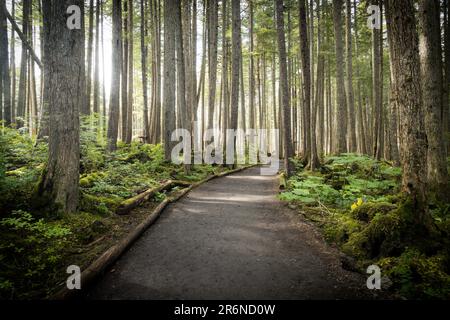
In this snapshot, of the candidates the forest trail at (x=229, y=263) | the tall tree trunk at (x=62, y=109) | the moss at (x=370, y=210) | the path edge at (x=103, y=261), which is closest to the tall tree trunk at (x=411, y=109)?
the moss at (x=370, y=210)

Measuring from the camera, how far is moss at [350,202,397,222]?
201 inches

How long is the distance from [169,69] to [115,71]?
8.94ft

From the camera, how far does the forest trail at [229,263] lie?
3434mm

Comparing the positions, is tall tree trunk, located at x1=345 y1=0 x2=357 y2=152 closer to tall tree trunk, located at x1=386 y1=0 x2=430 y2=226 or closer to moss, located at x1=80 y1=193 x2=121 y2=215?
tall tree trunk, located at x1=386 y1=0 x2=430 y2=226

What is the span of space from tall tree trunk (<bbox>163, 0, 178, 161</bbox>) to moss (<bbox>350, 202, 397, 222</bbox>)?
9.74 metres

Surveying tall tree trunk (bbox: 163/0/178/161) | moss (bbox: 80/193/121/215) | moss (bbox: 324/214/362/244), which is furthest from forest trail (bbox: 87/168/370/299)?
tall tree trunk (bbox: 163/0/178/161)

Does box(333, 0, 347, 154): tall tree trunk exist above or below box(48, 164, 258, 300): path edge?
above

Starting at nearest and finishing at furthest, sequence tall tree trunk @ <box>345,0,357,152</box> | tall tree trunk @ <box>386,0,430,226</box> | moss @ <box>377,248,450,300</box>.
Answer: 1. moss @ <box>377,248,450,300</box>
2. tall tree trunk @ <box>386,0,430,226</box>
3. tall tree trunk @ <box>345,0,357,152</box>

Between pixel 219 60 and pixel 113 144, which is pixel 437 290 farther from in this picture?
pixel 219 60

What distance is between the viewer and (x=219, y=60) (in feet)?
84.8

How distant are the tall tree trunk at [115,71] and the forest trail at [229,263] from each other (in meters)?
7.79

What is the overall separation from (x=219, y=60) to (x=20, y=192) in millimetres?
23265

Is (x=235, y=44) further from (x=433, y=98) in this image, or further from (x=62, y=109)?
(x=62, y=109)
